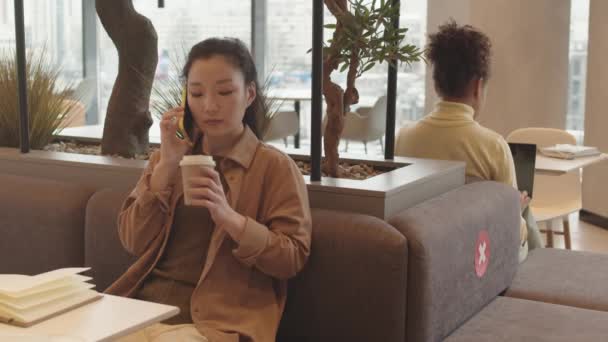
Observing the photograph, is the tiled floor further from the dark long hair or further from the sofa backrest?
the dark long hair

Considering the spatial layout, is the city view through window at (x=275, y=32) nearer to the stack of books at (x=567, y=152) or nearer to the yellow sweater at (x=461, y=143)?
the stack of books at (x=567, y=152)

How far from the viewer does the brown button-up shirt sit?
223cm

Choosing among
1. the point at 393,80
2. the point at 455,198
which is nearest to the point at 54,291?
the point at 455,198

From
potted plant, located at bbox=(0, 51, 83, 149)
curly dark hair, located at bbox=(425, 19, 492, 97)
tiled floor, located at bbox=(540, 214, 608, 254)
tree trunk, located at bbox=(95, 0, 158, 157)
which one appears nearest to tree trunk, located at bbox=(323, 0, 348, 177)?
curly dark hair, located at bbox=(425, 19, 492, 97)

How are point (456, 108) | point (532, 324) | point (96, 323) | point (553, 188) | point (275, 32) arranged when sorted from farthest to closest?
point (275, 32), point (553, 188), point (456, 108), point (532, 324), point (96, 323)

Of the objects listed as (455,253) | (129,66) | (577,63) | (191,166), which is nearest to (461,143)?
(455,253)

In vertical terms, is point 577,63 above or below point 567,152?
above

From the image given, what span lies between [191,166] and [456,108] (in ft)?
5.70

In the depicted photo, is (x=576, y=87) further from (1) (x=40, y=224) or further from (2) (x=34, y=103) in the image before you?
(1) (x=40, y=224)

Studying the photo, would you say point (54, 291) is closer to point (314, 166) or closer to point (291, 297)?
point (291, 297)

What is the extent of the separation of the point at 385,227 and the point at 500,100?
464 centimetres

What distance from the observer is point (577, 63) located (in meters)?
8.10

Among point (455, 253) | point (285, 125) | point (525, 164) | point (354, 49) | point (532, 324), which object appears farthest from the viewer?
point (285, 125)

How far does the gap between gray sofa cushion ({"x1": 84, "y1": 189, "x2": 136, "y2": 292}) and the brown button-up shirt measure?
291mm
